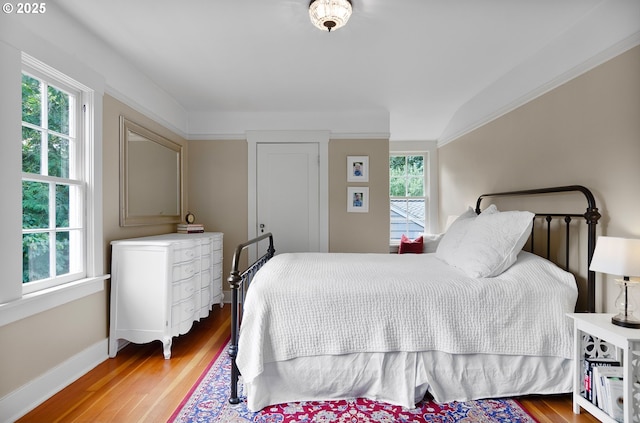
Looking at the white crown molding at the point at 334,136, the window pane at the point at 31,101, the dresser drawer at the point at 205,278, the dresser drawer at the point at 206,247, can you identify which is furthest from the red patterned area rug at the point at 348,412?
the white crown molding at the point at 334,136

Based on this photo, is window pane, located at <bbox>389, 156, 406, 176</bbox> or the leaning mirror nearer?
the leaning mirror

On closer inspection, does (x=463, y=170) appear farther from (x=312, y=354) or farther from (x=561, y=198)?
(x=312, y=354)

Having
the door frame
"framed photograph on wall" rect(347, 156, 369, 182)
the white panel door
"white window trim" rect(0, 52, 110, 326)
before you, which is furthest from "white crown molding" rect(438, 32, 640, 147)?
"white window trim" rect(0, 52, 110, 326)

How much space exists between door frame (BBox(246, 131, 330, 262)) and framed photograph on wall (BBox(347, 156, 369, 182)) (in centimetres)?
28

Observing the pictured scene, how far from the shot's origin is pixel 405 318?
1892mm

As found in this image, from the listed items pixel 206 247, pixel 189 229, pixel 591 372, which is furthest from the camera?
pixel 189 229

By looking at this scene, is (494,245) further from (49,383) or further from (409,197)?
(409,197)

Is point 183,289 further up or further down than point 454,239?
further down

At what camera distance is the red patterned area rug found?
1777 millimetres

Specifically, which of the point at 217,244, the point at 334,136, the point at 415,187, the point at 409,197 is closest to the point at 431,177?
the point at 415,187

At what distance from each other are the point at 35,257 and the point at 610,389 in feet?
10.4

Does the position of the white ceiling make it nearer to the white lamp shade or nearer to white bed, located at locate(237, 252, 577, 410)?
the white lamp shade

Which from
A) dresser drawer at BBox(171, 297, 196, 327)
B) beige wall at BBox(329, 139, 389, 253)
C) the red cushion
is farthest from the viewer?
the red cushion

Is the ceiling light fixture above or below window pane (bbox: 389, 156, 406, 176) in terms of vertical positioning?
above
